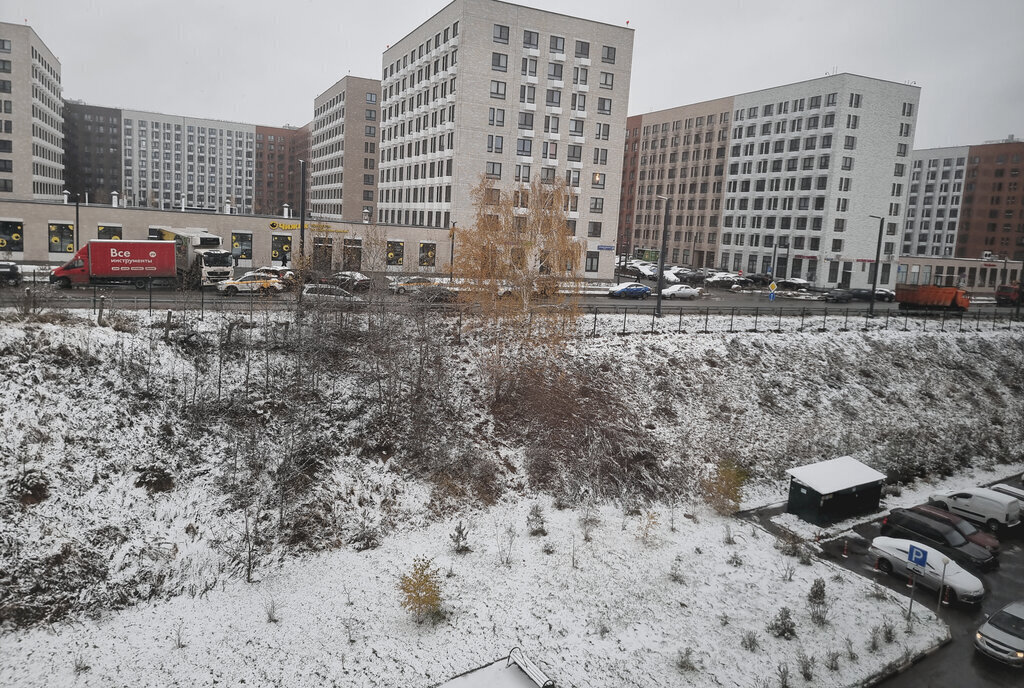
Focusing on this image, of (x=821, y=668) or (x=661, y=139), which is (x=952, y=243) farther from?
(x=821, y=668)

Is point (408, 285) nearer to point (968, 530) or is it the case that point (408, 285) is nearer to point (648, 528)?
point (648, 528)

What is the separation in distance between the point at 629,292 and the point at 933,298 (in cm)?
2234

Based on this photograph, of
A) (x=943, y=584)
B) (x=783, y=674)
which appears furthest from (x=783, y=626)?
(x=943, y=584)

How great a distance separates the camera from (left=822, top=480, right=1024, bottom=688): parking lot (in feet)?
47.9

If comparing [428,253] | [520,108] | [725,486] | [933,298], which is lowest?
[725,486]

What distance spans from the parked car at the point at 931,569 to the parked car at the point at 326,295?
69.9 ft

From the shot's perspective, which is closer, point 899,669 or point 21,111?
point 899,669

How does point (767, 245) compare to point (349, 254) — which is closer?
point (349, 254)

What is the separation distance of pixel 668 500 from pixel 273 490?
1314 centimetres

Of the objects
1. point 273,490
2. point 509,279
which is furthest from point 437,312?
point 273,490

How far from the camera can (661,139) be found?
109188 millimetres

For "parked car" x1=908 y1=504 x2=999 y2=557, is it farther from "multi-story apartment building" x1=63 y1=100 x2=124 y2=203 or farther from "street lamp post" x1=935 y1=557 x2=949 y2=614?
"multi-story apartment building" x1=63 y1=100 x2=124 y2=203

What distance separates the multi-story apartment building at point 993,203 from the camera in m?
116

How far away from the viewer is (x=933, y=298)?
4912 centimetres
